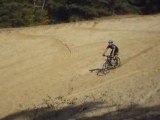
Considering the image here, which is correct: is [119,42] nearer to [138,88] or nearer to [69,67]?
[69,67]

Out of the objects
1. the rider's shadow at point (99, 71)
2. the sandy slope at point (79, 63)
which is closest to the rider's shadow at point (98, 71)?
the rider's shadow at point (99, 71)

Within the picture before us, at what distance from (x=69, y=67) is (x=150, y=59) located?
5544 mm

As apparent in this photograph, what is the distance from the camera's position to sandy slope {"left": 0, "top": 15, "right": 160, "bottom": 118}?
25.8 meters

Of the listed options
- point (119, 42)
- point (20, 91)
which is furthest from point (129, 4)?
point (20, 91)

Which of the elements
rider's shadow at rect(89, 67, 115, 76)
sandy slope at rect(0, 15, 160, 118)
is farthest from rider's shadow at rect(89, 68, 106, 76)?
sandy slope at rect(0, 15, 160, 118)

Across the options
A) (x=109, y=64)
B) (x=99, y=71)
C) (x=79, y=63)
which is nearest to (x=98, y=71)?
(x=99, y=71)

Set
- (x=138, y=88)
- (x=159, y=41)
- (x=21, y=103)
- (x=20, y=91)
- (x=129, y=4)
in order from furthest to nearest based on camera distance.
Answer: (x=129, y=4) < (x=159, y=41) < (x=20, y=91) < (x=21, y=103) < (x=138, y=88)

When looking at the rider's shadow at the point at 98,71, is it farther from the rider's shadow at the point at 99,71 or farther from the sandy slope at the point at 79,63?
the sandy slope at the point at 79,63

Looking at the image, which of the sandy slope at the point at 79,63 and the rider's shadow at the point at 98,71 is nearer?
the sandy slope at the point at 79,63

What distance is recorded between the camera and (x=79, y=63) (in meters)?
31.9

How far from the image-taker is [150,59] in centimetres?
3012

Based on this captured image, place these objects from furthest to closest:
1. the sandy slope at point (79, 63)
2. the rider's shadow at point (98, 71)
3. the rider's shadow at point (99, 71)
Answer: the rider's shadow at point (98, 71) < the rider's shadow at point (99, 71) < the sandy slope at point (79, 63)

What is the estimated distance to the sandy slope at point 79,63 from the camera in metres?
25.8

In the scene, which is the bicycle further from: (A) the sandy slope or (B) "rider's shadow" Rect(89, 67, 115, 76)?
(A) the sandy slope
